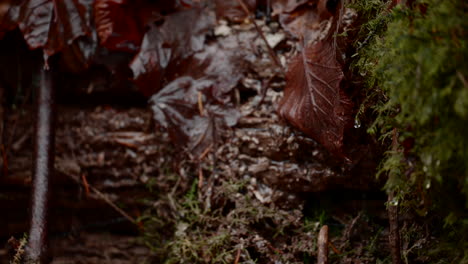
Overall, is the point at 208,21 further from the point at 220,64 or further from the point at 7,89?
the point at 7,89

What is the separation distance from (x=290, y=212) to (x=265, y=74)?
0.75m

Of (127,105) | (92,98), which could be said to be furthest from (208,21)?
(92,98)

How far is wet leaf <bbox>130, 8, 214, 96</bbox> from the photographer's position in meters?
2.02

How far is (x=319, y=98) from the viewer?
5.16 feet

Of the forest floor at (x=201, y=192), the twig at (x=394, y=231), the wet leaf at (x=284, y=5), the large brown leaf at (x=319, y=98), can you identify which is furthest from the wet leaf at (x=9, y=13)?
the twig at (x=394, y=231)

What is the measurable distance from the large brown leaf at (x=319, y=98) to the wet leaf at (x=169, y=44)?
607 mm

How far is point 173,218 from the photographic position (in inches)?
81.0

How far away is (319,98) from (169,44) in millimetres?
938

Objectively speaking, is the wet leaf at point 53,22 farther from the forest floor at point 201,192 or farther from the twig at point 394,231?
the twig at point 394,231

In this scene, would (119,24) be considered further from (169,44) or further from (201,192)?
(201,192)

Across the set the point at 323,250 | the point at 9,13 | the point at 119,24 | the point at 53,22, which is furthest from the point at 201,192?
the point at 9,13

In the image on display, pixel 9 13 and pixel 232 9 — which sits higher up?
pixel 9 13

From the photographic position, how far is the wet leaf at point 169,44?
2.02 metres

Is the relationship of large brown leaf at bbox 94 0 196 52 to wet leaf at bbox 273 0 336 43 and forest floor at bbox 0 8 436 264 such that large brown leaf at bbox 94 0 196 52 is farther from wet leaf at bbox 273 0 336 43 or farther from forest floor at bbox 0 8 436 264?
wet leaf at bbox 273 0 336 43
